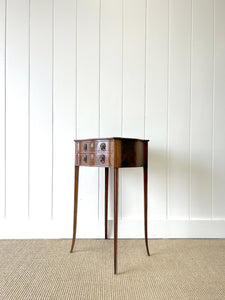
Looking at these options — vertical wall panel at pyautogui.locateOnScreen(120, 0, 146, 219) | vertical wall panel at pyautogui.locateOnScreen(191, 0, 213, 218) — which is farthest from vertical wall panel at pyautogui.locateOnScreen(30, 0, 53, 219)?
vertical wall panel at pyautogui.locateOnScreen(191, 0, 213, 218)

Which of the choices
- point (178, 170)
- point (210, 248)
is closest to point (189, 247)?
point (210, 248)

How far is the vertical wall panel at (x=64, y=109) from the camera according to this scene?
2006mm

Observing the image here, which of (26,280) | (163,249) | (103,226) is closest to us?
(26,280)

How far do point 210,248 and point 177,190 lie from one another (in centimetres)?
48

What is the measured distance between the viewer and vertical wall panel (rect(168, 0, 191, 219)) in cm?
205

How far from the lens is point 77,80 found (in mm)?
2021

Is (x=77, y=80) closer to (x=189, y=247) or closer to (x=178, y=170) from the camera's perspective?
(x=178, y=170)

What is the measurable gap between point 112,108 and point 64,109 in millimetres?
380

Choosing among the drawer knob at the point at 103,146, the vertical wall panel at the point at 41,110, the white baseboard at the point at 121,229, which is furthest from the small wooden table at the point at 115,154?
the vertical wall panel at the point at 41,110

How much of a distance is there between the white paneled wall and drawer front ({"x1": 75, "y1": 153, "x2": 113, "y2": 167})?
377 mm

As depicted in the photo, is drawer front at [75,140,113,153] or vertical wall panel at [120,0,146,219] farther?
vertical wall panel at [120,0,146,219]

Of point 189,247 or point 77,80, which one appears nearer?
point 189,247

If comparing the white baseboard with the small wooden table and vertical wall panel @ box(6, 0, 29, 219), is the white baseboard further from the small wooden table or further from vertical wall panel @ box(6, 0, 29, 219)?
the small wooden table

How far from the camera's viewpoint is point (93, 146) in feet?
5.12
